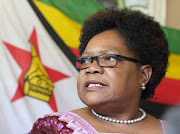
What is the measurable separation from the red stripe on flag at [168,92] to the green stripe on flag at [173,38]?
0.32 m

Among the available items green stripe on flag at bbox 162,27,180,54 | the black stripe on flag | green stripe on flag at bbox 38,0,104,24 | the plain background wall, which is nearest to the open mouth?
the black stripe on flag

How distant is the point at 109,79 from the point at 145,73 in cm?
30

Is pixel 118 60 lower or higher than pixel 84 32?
lower

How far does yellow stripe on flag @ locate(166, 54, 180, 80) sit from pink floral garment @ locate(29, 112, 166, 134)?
160 cm

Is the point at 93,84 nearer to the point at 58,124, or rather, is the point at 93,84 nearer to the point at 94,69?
the point at 94,69

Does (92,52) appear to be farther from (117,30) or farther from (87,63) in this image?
(117,30)

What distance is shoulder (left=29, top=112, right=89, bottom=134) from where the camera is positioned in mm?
1229

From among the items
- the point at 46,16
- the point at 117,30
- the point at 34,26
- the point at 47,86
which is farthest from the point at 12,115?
the point at 117,30

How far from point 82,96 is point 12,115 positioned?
103 cm

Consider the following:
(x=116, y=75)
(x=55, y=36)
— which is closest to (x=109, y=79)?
(x=116, y=75)

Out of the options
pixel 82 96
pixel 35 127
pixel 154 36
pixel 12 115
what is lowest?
pixel 12 115

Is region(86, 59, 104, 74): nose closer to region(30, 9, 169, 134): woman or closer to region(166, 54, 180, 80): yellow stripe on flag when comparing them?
region(30, 9, 169, 134): woman

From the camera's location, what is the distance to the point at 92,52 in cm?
135

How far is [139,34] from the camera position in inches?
56.9
